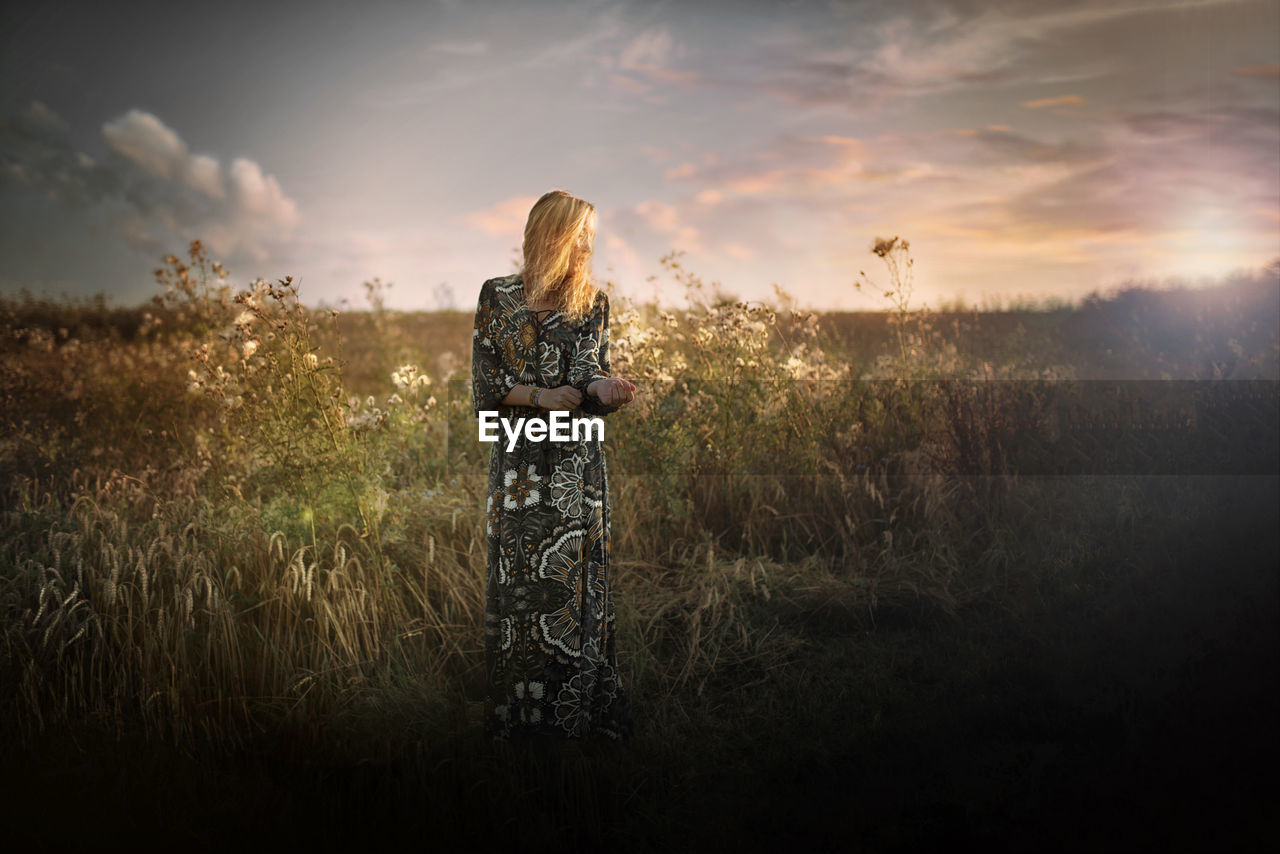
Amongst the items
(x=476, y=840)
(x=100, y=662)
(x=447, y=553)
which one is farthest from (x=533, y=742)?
→ (x=100, y=662)

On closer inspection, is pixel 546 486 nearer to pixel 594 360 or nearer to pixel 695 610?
pixel 594 360

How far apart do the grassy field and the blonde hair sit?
60.9 inches

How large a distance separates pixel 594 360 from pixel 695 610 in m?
1.86

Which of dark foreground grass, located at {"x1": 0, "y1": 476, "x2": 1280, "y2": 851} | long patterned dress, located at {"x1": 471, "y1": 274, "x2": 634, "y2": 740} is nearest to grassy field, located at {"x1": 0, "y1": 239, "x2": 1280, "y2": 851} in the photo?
dark foreground grass, located at {"x1": 0, "y1": 476, "x2": 1280, "y2": 851}

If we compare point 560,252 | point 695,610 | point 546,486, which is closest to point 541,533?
point 546,486

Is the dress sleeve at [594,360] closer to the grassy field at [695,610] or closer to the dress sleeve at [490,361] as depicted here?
the dress sleeve at [490,361]

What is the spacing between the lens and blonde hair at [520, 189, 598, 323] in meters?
2.64

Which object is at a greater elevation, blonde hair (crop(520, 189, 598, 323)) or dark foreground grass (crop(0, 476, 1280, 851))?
blonde hair (crop(520, 189, 598, 323))

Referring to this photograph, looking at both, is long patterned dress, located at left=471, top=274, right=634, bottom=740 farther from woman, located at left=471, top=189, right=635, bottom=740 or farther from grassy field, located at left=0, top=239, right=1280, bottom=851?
grassy field, located at left=0, top=239, right=1280, bottom=851

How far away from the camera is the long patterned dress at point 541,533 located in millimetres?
2742

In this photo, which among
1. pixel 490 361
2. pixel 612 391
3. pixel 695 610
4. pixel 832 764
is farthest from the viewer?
pixel 695 610

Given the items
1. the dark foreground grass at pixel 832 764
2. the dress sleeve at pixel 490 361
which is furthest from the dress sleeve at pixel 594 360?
the dark foreground grass at pixel 832 764

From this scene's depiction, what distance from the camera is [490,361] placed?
9.01 ft

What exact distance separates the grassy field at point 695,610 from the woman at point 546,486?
0.95 feet
